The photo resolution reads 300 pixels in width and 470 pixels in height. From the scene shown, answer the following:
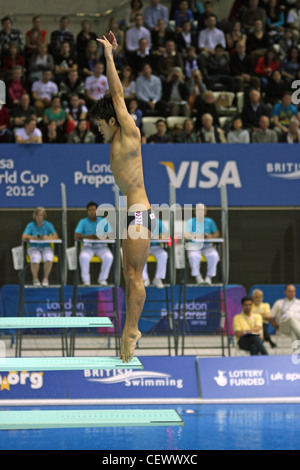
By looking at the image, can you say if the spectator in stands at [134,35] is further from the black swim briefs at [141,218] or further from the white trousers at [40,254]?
the black swim briefs at [141,218]

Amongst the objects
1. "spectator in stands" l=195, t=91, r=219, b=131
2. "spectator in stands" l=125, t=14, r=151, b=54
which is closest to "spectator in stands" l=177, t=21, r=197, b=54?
"spectator in stands" l=125, t=14, r=151, b=54

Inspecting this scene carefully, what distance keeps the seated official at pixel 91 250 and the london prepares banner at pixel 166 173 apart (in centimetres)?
62

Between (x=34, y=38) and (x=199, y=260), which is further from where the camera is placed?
(x=34, y=38)

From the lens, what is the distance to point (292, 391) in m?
9.53

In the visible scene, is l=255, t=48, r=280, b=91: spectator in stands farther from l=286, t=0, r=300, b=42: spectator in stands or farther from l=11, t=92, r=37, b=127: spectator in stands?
l=11, t=92, r=37, b=127: spectator in stands

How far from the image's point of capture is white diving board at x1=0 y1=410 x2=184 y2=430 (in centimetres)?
509

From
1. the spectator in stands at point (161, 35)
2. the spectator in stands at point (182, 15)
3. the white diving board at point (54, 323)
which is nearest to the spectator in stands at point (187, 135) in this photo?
the spectator in stands at point (161, 35)

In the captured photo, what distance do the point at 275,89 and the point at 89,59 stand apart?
404cm

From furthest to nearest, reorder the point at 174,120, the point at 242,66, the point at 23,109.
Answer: the point at 242,66 < the point at 174,120 < the point at 23,109

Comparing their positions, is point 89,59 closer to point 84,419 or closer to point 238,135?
point 238,135

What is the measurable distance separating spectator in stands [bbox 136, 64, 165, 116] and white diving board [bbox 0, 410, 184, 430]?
968cm

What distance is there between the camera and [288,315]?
1160cm

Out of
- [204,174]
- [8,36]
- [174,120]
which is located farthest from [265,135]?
[8,36]

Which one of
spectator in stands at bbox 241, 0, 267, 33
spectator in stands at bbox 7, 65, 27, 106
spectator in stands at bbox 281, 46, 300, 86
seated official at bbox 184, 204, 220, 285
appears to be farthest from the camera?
spectator in stands at bbox 241, 0, 267, 33
